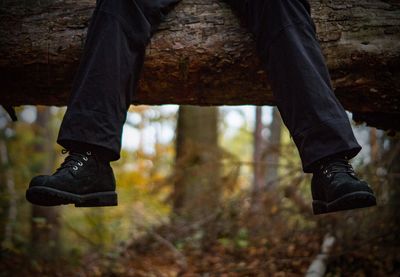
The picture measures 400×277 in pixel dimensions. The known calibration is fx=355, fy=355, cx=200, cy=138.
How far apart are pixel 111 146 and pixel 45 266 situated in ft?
8.71

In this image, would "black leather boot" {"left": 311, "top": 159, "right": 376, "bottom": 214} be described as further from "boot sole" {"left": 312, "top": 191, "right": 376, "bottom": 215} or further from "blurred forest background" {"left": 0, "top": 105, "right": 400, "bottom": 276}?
"blurred forest background" {"left": 0, "top": 105, "right": 400, "bottom": 276}

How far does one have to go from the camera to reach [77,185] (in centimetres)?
187

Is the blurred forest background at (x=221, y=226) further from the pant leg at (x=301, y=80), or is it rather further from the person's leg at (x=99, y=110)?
the pant leg at (x=301, y=80)

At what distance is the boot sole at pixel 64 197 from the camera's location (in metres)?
1.74

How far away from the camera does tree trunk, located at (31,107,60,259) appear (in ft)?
14.4

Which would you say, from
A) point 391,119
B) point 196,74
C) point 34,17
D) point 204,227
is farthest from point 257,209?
point 34,17

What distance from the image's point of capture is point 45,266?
3.88m

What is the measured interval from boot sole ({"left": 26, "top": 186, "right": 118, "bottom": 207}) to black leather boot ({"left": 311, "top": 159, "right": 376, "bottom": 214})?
1123mm

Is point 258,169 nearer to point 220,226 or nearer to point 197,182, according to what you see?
point 197,182

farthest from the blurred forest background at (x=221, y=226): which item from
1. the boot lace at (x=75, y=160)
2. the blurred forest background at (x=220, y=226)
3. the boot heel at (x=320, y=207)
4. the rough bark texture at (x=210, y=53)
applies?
the boot lace at (x=75, y=160)

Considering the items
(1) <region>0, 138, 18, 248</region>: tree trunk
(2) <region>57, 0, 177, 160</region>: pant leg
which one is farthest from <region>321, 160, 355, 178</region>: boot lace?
(1) <region>0, 138, 18, 248</region>: tree trunk

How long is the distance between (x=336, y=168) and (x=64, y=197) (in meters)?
1.39

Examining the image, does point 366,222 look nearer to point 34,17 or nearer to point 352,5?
point 352,5

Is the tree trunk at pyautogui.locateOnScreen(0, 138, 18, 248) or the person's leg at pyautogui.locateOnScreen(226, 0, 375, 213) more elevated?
the person's leg at pyautogui.locateOnScreen(226, 0, 375, 213)
